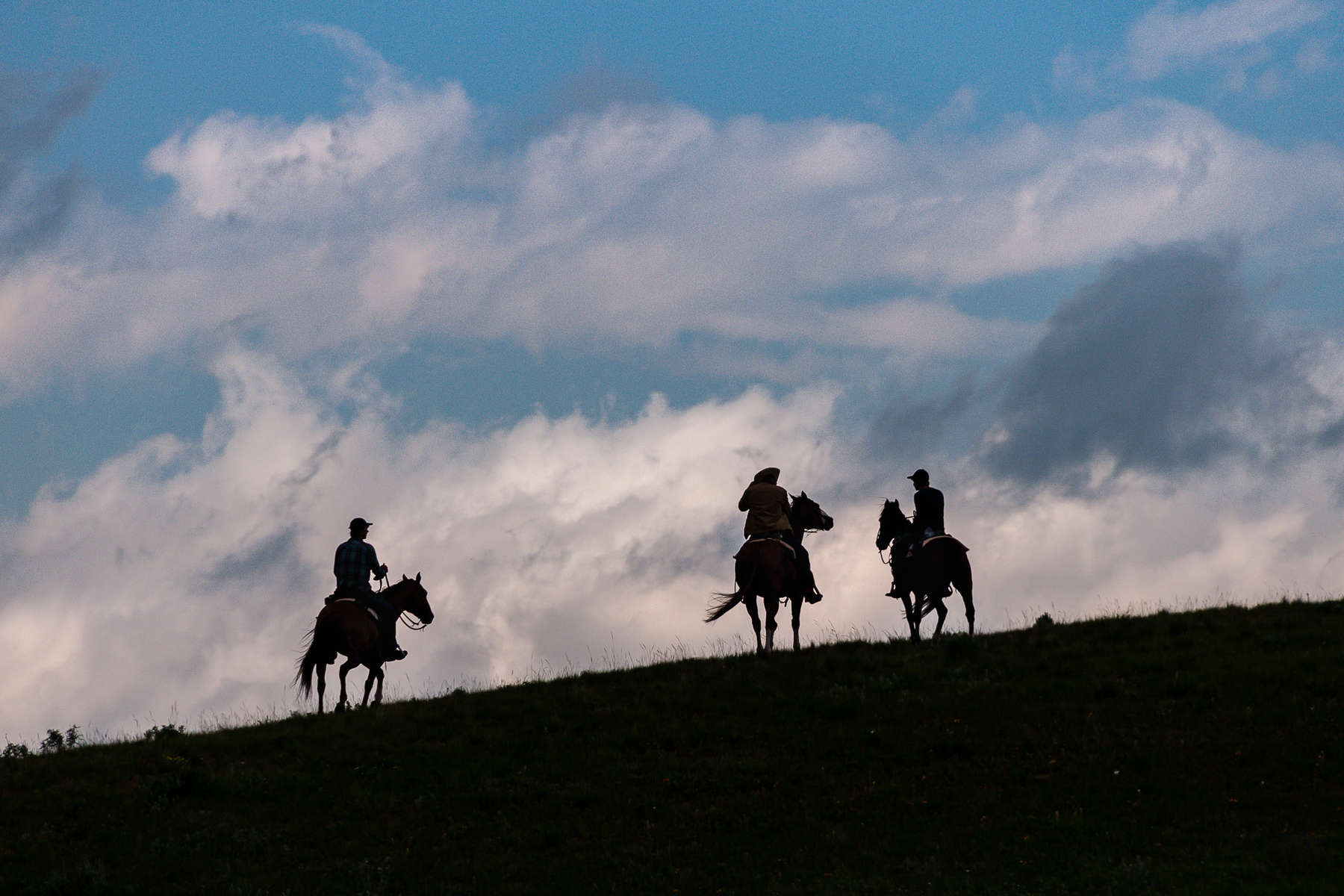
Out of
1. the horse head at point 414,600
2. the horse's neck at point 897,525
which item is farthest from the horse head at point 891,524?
the horse head at point 414,600

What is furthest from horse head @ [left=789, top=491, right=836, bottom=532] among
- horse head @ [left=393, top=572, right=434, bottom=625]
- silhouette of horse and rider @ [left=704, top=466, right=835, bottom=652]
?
horse head @ [left=393, top=572, right=434, bottom=625]

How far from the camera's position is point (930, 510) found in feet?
85.6

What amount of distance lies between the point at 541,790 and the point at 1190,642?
11980 millimetres

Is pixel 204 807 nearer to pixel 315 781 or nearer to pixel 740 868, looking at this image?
pixel 315 781

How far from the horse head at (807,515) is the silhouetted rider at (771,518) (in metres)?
0.88

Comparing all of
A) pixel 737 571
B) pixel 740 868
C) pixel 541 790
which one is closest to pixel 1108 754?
pixel 740 868

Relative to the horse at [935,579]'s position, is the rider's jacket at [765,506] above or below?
above

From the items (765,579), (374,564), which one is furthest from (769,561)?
(374,564)

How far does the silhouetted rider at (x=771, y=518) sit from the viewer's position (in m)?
26.3

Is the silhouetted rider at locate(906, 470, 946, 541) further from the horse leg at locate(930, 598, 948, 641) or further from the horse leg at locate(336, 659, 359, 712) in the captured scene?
the horse leg at locate(336, 659, 359, 712)

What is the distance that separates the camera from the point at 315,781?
64.8ft

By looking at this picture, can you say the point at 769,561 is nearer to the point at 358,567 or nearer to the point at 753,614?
the point at 753,614

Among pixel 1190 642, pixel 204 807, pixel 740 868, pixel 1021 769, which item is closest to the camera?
pixel 740 868

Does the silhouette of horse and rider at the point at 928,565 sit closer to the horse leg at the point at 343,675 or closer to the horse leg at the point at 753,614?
the horse leg at the point at 753,614
